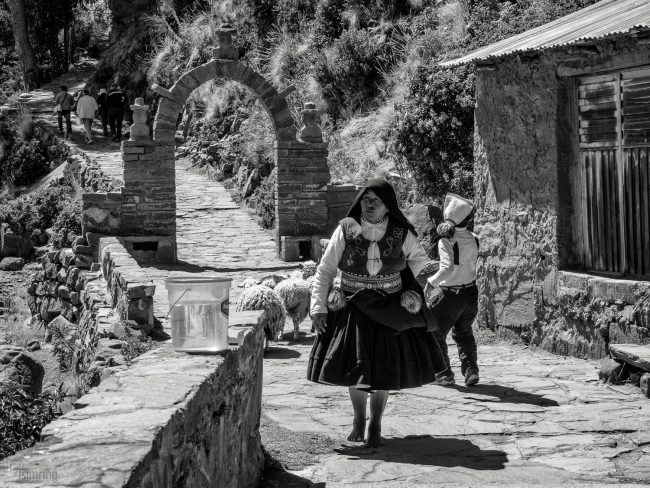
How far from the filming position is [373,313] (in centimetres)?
636

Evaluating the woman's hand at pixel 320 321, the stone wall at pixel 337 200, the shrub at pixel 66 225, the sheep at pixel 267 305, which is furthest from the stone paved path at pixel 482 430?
the shrub at pixel 66 225

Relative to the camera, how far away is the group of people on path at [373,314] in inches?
250

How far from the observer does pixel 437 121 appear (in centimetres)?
1625

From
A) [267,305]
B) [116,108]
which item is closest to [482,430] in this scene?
[267,305]

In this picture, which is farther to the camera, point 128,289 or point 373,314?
point 128,289

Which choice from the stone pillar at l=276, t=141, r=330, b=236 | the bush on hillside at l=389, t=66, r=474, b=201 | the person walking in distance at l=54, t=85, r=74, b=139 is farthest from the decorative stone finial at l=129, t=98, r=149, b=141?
the person walking in distance at l=54, t=85, r=74, b=139

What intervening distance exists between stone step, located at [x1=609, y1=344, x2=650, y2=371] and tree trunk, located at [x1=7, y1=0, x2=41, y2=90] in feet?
105

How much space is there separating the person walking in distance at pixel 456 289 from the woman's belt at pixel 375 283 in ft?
6.22

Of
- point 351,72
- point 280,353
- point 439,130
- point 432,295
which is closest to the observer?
point 432,295

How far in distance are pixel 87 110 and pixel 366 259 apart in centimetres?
2273

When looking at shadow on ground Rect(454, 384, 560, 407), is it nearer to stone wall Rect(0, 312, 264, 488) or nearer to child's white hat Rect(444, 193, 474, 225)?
child's white hat Rect(444, 193, 474, 225)

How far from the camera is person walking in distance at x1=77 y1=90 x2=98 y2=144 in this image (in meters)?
27.5

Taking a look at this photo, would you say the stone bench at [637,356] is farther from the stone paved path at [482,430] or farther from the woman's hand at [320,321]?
the woman's hand at [320,321]

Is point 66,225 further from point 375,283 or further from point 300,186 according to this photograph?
point 375,283
